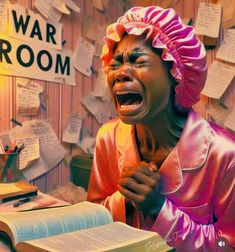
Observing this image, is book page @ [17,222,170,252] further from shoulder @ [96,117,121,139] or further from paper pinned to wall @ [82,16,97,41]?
paper pinned to wall @ [82,16,97,41]

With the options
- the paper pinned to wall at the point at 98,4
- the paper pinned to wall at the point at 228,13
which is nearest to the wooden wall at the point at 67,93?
the paper pinned to wall at the point at 98,4

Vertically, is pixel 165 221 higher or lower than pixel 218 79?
lower

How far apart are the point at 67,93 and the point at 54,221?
99cm

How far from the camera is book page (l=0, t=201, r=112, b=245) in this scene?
0.56 metres

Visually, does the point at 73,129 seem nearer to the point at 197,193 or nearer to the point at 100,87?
the point at 100,87

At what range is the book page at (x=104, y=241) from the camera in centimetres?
50

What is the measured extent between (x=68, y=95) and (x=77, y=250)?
1.11m

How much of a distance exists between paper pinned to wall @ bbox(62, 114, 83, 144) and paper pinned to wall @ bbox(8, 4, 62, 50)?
31 centimetres

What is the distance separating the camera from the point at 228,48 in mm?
1385

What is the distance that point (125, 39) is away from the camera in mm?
769

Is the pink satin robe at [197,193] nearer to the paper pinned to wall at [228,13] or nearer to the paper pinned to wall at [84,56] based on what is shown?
the paper pinned to wall at [228,13]

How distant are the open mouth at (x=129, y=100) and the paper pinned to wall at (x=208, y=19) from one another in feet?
2.61

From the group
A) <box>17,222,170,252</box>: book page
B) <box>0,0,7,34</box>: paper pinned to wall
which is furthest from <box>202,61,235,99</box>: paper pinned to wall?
<box>17,222,170,252</box>: book page

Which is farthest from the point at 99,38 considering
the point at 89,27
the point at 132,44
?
the point at 132,44
